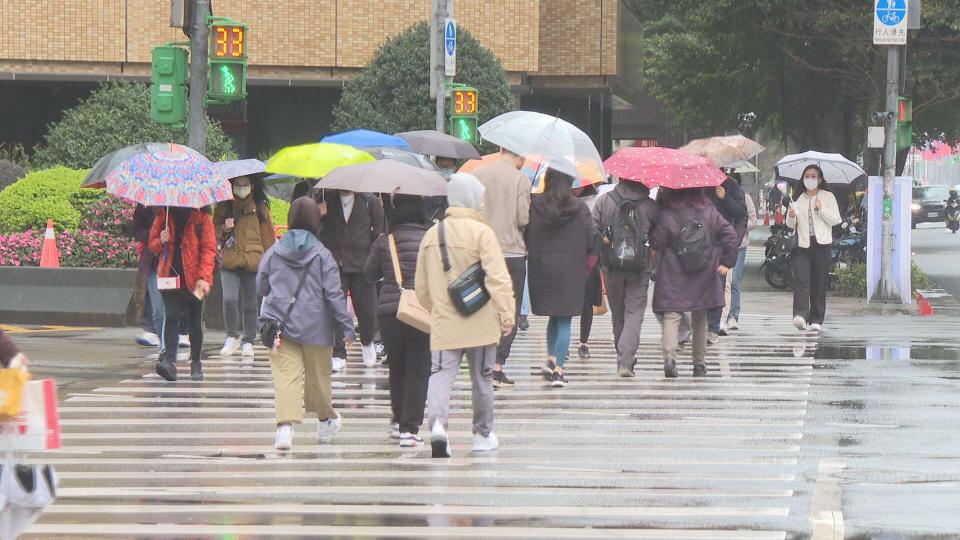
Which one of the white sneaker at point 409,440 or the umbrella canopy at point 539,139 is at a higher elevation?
the umbrella canopy at point 539,139

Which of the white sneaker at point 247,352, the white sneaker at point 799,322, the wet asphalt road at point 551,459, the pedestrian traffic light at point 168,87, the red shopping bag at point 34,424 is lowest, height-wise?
the wet asphalt road at point 551,459

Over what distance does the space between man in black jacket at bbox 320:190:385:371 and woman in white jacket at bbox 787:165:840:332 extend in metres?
5.48

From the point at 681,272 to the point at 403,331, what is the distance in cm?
421

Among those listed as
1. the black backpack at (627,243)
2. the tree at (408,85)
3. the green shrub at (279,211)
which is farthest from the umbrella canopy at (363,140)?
the tree at (408,85)

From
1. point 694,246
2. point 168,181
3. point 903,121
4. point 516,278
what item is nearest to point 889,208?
point 903,121

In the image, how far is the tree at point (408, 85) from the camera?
32438mm

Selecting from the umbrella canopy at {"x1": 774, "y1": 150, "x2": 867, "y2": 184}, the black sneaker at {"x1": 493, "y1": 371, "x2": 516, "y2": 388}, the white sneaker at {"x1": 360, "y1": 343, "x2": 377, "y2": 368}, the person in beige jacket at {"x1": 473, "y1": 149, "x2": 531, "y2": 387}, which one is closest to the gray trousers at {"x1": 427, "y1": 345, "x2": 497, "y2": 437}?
the person in beige jacket at {"x1": 473, "y1": 149, "x2": 531, "y2": 387}

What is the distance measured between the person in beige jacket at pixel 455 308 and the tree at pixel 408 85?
886 inches

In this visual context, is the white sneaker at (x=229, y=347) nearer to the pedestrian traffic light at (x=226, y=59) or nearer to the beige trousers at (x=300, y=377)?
the pedestrian traffic light at (x=226, y=59)

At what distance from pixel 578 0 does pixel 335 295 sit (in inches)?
1089

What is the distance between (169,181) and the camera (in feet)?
44.0

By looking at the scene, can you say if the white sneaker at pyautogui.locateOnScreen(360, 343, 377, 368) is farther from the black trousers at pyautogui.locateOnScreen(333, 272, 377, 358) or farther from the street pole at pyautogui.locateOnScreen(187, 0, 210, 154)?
the street pole at pyautogui.locateOnScreen(187, 0, 210, 154)

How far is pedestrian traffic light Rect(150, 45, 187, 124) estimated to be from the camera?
16016 millimetres

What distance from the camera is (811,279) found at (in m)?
18.5
